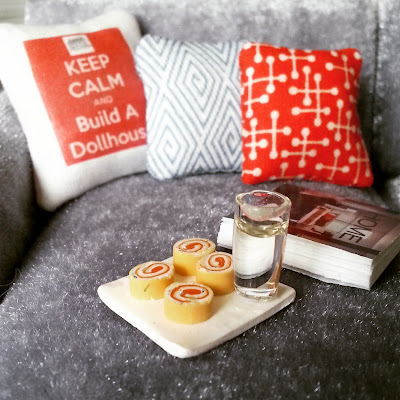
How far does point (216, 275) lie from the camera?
0.68 m

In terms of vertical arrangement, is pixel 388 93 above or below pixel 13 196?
above

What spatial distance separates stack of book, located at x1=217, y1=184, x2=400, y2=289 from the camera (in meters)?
0.75

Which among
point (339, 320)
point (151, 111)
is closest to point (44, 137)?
point (151, 111)

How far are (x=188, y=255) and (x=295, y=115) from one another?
52 centimetres

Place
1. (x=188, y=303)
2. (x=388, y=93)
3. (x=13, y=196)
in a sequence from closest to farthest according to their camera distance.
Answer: (x=188, y=303) < (x=13, y=196) < (x=388, y=93)

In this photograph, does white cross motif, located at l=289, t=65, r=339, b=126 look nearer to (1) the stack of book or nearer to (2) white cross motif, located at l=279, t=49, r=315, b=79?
(2) white cross motif, located at l=279, t=49, r=315, b=79

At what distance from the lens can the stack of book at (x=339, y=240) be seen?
2.45ft

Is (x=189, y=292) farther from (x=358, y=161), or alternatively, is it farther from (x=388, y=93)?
(x=388, y=93)

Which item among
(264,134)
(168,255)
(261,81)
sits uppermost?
(261,81)

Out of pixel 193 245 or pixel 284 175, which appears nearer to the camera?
pixel 193 245

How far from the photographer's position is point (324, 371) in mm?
597

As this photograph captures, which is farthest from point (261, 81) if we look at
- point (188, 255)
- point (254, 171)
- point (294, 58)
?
point (188, 255)

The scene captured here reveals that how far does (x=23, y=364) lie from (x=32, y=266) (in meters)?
0.29

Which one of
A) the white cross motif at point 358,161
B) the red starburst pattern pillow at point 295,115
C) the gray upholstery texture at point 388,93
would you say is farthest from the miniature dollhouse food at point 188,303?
the gray upholstery texture at point 388,93
